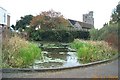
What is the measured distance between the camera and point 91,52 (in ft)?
57.0

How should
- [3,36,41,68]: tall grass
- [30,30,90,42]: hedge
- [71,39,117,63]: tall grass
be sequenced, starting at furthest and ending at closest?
[30,30,90,42]: hedge < [71,39,117,63]: tall grass < [3,36,41,68]: tall grass

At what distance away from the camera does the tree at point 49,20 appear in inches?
2272

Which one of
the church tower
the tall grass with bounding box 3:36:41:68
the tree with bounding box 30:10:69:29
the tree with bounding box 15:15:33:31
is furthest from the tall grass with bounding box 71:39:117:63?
the church tower

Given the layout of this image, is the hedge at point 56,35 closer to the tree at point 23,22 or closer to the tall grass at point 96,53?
the tree at point 23,22

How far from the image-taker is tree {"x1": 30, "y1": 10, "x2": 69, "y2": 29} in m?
57.7

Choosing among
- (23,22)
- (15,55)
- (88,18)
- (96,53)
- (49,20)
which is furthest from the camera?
(88,18)

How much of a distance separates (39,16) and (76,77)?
164 ft

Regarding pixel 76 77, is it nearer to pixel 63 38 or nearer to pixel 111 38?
pixel 111 38

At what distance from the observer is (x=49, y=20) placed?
59.5m

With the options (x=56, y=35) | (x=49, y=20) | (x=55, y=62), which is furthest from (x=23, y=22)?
(x=55, y=62)

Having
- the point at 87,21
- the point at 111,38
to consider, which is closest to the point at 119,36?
the point at 111,38

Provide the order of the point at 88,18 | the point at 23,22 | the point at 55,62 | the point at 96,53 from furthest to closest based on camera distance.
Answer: the point at 88,18 → the point at 23,22 → the point at 96,53 → the point at 55,62

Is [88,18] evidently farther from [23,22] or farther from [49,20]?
[49,20]

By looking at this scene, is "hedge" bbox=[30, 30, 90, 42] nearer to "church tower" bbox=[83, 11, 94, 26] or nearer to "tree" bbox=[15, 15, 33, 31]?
"tree" bbox=[15, 15, 33, 31]
